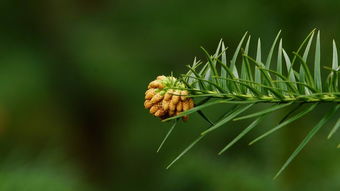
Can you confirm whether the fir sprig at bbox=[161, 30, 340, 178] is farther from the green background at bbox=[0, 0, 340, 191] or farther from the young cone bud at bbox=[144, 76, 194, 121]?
the green background at bbox=[0, 0, 340, 191]

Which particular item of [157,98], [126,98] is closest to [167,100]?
[157,98]

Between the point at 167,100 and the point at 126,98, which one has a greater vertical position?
the point at 126,98

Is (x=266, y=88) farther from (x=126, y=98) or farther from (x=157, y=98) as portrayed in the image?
(x=126, y=98)

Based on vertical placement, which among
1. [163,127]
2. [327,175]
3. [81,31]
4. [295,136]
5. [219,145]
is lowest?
[327,175]

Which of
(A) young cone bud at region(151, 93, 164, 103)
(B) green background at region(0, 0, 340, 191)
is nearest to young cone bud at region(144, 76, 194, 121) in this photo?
(A) young cone bud at region(151, 93, 164, 103)

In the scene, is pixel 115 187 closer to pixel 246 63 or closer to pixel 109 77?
pixel 109 77

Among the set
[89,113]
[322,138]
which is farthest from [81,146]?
[322,138]

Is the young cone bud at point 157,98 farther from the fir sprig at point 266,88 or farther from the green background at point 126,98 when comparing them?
the green background at point 126,98

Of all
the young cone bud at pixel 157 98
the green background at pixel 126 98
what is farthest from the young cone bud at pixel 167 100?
the green background at pixel 126 98
